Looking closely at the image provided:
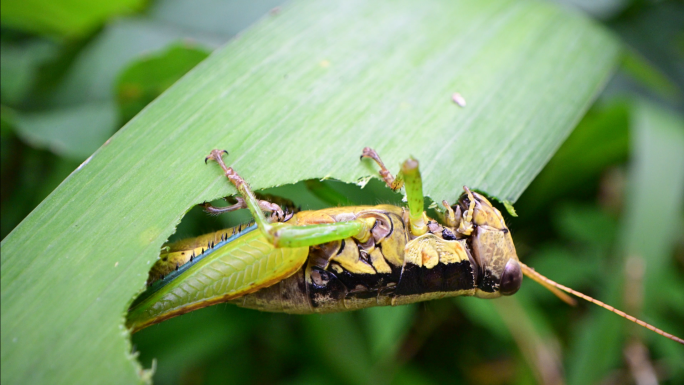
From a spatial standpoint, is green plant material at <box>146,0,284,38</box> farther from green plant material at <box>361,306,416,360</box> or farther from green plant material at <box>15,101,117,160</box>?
green plant material at <box>361,306,416,360</box>

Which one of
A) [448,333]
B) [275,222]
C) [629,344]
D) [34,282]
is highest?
[34,282]

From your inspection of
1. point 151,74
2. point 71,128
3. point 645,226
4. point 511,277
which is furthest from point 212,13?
point 645,226

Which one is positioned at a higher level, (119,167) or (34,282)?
(119,167)

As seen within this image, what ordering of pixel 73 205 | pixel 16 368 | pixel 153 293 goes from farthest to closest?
pixel 153 293, pixel 73 205, pixel 16 368

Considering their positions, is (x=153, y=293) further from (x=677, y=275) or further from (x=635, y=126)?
(x=677, y=275)

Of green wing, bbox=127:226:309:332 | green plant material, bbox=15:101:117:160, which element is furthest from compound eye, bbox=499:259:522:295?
green plant material, bbox=15:101:117:160

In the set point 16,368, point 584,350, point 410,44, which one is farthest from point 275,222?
point 584,350
